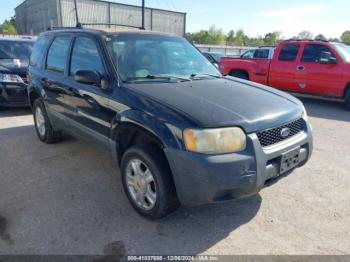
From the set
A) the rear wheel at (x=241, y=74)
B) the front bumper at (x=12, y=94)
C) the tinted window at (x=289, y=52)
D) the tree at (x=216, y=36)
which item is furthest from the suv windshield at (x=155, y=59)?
the tree at (x=216, y=36)

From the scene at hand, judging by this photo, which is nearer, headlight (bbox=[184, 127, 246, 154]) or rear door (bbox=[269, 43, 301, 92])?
headlight (bbox=[184, 127, 246, 154])

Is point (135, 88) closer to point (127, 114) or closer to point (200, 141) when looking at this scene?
point (127, 114)

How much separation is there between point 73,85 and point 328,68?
22.5 ft

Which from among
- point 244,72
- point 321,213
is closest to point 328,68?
point 244,72

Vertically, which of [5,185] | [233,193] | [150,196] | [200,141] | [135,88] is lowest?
[5,185]

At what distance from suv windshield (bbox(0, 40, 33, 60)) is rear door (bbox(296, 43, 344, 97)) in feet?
24.7

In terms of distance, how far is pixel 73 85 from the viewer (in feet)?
12.4

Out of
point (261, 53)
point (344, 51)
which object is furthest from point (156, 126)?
point (261, 53)

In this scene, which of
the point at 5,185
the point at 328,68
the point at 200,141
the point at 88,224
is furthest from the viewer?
the point at 328,68

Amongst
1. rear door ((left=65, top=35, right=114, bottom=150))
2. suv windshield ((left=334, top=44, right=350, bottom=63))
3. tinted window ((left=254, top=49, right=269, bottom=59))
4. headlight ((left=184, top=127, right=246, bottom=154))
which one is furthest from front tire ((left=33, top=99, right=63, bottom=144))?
tinted window ((left=254, top=49, right=269, bottom=59))

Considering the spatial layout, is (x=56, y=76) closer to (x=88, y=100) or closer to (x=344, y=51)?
(x=88, y=100)

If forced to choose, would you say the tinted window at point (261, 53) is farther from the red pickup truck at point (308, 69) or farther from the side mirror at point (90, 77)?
the side mirror at point (90, 77)

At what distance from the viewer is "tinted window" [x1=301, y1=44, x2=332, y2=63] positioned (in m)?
8.19

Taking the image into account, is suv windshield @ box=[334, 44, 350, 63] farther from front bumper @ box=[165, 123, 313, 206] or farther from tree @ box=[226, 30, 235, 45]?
tree @ box=[226, 30, 235, 45]
